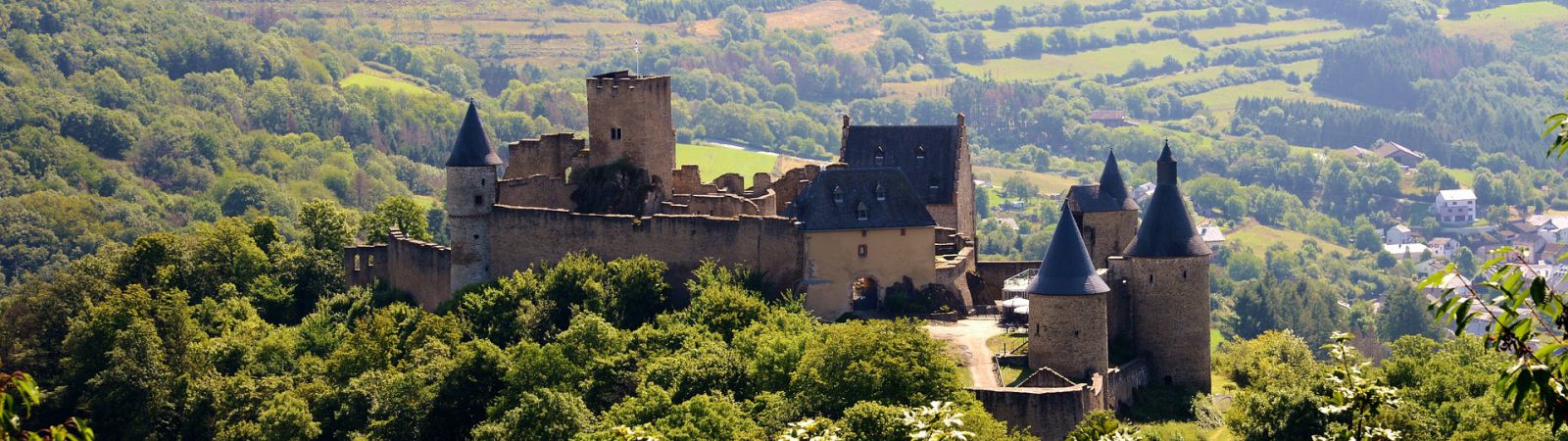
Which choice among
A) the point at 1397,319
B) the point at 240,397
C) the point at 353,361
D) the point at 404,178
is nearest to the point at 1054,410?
the point at 353,361

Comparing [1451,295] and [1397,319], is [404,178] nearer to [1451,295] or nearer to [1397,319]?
[1397,319]

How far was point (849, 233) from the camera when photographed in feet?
193

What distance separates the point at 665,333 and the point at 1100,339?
11803mm

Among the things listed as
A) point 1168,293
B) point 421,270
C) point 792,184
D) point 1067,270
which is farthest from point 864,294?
point 421,270

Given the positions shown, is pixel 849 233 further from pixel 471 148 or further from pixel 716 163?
pixel 716 163

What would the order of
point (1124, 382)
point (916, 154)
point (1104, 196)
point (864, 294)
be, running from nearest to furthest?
point (1124, 382)
point (864, 294)
point (1104, 196)
point (916, 154)

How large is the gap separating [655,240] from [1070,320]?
13.4 m

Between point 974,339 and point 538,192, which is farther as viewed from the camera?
point 538,192

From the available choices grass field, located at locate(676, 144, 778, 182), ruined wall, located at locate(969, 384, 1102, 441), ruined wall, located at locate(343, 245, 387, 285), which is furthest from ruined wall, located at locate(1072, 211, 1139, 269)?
grass field, located at locate(676, 144, 778, 182)

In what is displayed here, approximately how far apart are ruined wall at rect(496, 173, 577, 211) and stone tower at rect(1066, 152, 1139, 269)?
14.0 meters

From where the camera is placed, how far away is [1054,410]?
51.0 m

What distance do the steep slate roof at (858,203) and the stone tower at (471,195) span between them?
918cm

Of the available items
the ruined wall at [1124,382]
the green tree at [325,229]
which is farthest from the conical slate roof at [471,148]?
the ruined wall at [1124,382]

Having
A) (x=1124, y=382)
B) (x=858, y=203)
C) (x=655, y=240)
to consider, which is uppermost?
(x=858, y=203)
